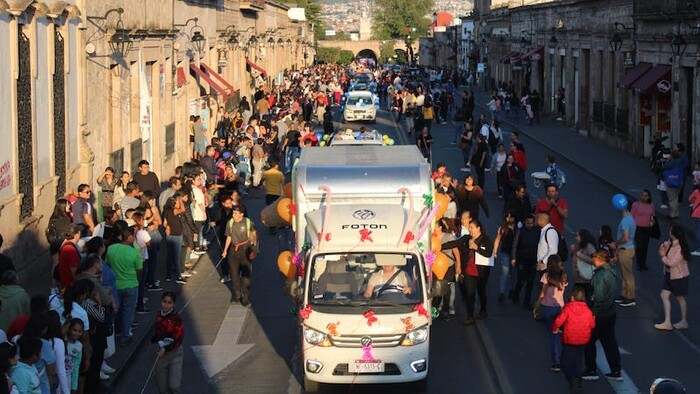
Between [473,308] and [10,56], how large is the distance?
8286 millimetres

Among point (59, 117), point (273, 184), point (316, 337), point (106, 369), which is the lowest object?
point (106, 369)

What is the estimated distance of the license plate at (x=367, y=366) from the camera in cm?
1265

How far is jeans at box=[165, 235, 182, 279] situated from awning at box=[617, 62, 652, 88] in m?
22.3

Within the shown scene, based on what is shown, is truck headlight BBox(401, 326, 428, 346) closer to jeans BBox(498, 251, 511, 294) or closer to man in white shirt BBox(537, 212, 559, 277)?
man in white shirt BBox(537, 212, 559, 277)

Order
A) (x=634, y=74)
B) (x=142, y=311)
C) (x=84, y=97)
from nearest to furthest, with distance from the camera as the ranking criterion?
(x=142, y=311) < (x=84, y=97) < (x=634, y=74)

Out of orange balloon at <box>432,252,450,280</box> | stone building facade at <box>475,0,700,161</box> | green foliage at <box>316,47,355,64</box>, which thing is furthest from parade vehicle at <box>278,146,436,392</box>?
green foliage at <box>316,47,355,64</box>

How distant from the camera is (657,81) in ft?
118

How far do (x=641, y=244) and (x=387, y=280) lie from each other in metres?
8.24

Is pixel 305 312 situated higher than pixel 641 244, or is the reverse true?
pixel 305 312

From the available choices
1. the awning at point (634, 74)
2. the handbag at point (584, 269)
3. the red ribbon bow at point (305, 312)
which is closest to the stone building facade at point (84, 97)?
the red ribbon bow at point (305, 312)

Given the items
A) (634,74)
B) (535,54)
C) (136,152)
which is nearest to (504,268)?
(136,152)

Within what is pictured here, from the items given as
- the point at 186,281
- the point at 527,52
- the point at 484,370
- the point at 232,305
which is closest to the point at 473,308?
the point at 484,370

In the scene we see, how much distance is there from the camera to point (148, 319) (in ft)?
56.1

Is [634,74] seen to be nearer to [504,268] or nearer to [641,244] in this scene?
[641,244]
